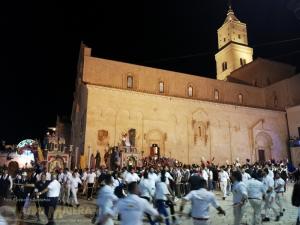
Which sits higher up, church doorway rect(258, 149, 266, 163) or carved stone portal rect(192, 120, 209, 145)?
carved stone portal rect(192, 120, 209, 145)

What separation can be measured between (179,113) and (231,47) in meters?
25.3

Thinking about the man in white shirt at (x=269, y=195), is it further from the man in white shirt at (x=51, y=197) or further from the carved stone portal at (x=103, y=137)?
the carved stone portal at (x=103, y=137)

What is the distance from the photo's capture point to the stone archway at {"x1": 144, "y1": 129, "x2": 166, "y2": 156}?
3222cm

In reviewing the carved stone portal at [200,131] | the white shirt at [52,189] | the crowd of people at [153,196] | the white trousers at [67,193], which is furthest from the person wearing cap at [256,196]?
the carved stone portal at [200,131]

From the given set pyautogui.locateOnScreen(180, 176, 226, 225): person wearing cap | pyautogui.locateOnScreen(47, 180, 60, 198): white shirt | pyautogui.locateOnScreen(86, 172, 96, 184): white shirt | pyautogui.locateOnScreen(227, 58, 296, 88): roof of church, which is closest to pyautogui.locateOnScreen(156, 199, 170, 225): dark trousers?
pyautogui.locateOnScreen(180, 176, 226, 225): person wearing cap

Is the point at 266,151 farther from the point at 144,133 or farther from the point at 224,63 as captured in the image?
the point at 224,63

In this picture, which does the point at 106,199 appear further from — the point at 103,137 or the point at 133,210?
the point at 103,137

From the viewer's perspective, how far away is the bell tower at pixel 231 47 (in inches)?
2116

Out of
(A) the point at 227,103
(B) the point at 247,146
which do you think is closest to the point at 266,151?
(B) the point at 247,146

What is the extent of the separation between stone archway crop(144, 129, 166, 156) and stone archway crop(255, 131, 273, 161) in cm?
1380

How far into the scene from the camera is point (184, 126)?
114 feet

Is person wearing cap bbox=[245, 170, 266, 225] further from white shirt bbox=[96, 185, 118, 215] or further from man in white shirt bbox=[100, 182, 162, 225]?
man in white shirt bbox=[100, 182, 162, 225]

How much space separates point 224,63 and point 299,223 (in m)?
50.1

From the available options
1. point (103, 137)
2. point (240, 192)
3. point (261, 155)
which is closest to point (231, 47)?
point (261, 155)
